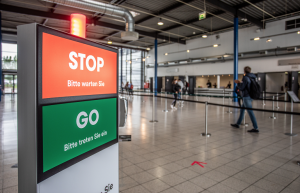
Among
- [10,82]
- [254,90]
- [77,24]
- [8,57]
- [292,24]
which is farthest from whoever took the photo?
[10,82]

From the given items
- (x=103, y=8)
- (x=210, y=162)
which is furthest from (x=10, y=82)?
(x=210, y=162)

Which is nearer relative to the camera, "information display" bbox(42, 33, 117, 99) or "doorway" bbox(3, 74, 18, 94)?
"information display" bbox(42, 33, 117, 99)

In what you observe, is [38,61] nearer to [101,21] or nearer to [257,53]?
[101,21]

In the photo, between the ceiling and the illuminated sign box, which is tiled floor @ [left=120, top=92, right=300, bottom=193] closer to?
the illuminated sign box

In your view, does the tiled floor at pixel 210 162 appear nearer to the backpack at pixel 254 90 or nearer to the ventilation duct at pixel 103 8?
the backpack at pixel 254 90

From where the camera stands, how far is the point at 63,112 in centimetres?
122

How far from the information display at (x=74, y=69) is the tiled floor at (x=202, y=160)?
5.47ft

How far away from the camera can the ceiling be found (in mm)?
11664

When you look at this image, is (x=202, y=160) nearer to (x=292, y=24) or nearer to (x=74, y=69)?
(x=74, y=69)

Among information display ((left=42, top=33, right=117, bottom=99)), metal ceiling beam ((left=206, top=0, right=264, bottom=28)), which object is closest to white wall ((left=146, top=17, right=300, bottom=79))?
metal ceiling beam ((left=206, top=0, right=264, bottom=28))

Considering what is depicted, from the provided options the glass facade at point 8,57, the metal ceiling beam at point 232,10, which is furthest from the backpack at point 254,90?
the glass facade at point 8,57

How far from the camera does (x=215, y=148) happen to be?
4.08m

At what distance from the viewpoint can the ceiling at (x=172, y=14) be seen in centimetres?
1166

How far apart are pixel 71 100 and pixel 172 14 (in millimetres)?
14411
